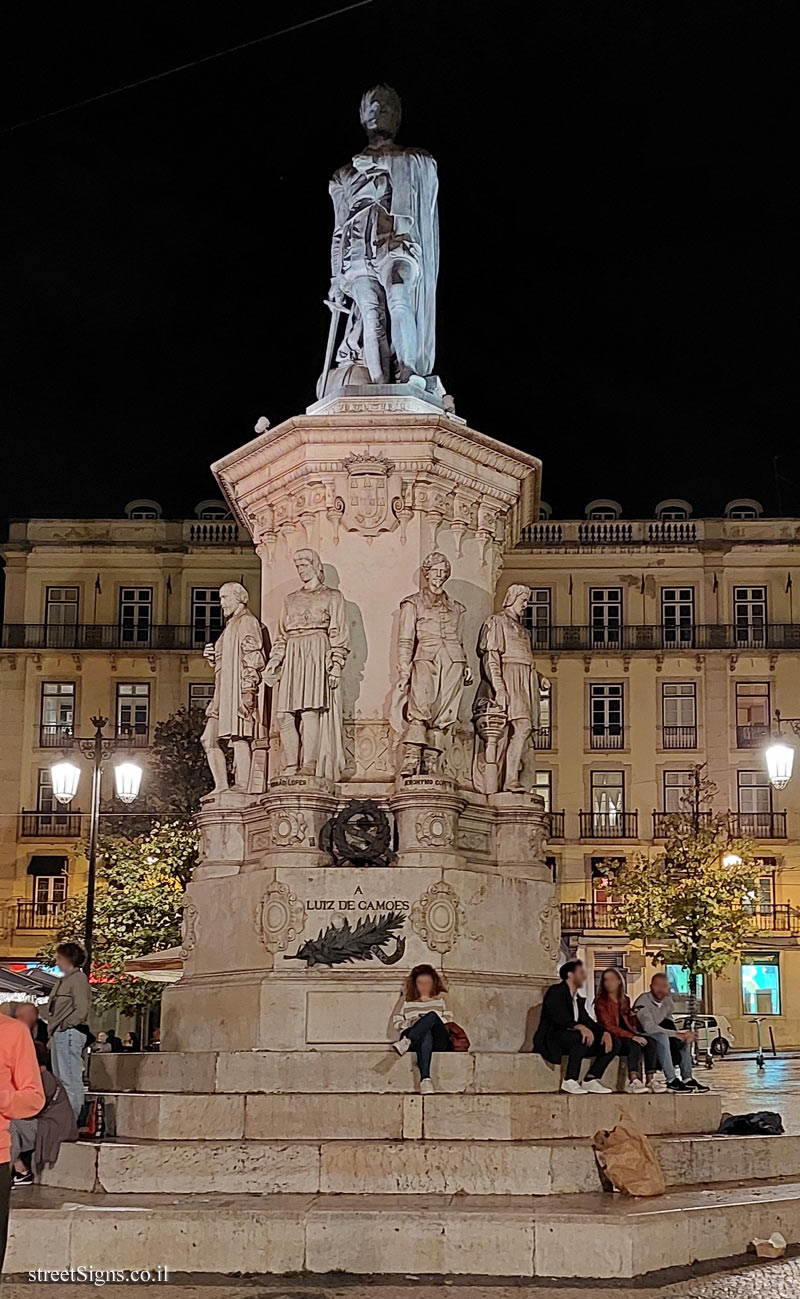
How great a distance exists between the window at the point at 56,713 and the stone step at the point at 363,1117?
47867 millimetres

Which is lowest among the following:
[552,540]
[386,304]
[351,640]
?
[351,640]

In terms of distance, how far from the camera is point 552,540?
60406 mm


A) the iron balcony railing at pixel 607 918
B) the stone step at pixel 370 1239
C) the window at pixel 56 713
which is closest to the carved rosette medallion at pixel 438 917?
the stone step at pixel 370 1239

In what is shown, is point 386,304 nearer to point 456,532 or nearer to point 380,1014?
point 456,532

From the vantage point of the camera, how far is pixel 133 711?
5919 centimetres

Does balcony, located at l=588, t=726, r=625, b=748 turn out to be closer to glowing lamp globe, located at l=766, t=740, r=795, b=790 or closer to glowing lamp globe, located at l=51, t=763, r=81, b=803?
glowing lamp globe, located at l=766, t=740, r=795, b=790

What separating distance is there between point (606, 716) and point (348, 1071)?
4754cm

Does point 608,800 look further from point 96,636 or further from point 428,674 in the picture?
point 428,674

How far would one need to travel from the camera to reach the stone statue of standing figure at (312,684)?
14.2 metres

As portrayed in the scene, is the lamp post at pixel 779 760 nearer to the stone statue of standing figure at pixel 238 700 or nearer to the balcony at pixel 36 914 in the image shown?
the stone statue of standing figure at pixel 238 700

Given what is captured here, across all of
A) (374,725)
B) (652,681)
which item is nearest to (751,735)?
(652,681)

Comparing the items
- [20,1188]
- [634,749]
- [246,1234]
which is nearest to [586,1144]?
[246,1234]

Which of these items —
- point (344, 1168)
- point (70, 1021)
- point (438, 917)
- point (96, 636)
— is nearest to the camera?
point (344, 1168)

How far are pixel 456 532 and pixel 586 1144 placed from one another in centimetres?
631
